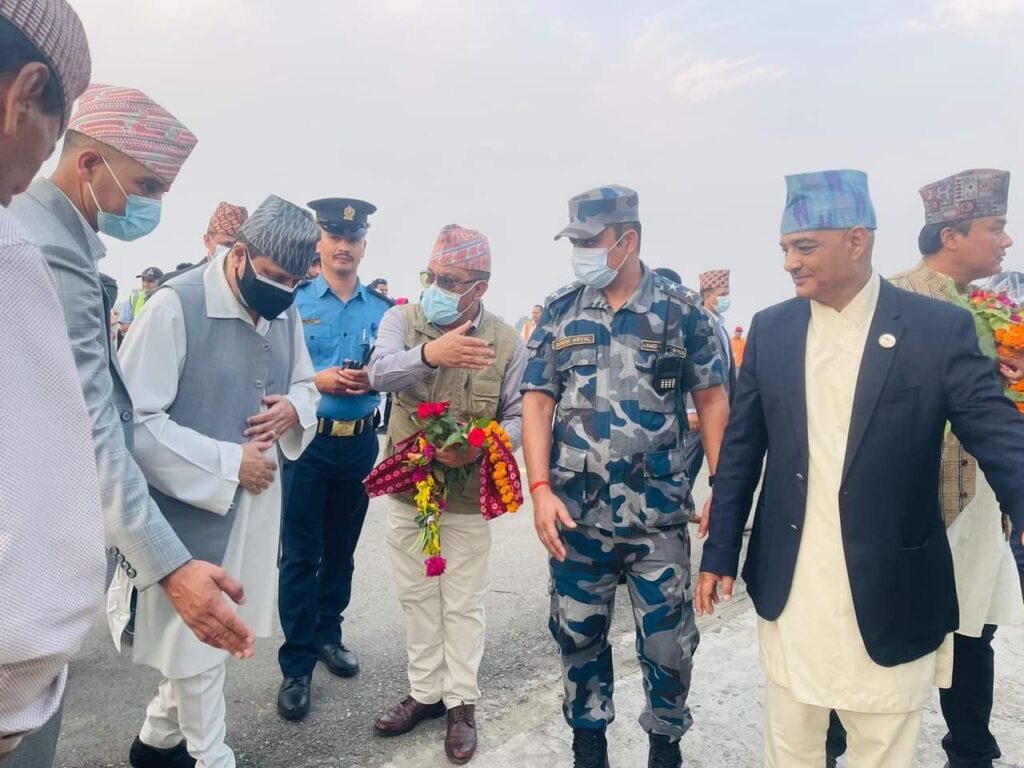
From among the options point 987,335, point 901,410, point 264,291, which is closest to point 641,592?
point 901,410

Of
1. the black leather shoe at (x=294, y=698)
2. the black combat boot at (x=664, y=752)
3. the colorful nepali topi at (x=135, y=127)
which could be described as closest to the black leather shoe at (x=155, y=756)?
the black leather shoe at (x=294, y=698)

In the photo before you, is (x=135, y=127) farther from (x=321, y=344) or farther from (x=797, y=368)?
(x=797, y=368)

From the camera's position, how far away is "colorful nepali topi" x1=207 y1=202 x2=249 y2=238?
5422 millimetres

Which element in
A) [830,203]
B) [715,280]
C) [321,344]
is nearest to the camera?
[830,203]

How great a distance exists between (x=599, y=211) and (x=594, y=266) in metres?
0.23

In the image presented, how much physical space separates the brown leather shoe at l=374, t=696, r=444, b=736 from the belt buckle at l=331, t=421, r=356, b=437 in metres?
1.34

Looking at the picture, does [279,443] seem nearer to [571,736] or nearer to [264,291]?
[264,291]

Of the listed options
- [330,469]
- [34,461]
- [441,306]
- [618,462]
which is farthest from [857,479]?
[330,469]

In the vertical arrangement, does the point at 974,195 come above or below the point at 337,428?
above

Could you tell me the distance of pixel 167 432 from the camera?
2420 mm

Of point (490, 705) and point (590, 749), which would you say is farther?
point (490, 705)

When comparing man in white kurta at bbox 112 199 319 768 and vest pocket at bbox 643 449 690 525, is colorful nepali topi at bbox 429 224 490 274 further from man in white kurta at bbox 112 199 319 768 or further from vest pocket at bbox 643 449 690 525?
vest pocket at bbox 643 449 690 525

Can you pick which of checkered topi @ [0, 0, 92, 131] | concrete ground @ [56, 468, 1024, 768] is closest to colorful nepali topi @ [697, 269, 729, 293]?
concrete ground @ [56, 468, 1024, 768]

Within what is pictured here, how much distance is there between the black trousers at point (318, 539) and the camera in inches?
138
